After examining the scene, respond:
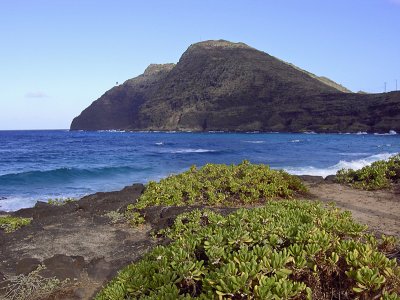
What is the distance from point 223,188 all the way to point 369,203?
3891mm

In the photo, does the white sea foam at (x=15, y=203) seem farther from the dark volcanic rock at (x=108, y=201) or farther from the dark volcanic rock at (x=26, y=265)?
the dark volcanic rock at (x=26, y=265)

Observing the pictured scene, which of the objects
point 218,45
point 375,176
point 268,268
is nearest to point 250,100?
point 218,45

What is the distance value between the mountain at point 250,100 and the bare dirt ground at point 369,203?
3482 inches

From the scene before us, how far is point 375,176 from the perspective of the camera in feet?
41.3

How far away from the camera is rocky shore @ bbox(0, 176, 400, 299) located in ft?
21.4

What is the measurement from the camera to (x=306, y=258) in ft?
11.0

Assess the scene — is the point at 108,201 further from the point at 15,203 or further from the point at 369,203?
the point at 15,203

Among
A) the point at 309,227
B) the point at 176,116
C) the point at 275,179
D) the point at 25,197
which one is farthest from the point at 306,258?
the point at 176,116

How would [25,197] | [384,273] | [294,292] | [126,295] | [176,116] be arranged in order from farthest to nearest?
[176,116]
[25,197]
[126,295]
[384,273]
[294,292]

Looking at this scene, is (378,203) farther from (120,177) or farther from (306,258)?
(120,177)

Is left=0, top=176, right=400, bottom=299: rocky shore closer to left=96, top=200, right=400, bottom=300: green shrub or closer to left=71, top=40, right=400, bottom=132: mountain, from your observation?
left=96, top=200, right=400, bottom=300: green shrub

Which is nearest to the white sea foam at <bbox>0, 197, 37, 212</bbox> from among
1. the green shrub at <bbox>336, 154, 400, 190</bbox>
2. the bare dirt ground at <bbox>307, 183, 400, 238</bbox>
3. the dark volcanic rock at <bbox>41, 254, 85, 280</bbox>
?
the dark volcanic rock at <bbox>41, 254, 85, 280</bbox>

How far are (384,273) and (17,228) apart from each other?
852cm

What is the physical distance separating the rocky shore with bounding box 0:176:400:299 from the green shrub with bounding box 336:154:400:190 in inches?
18.1
